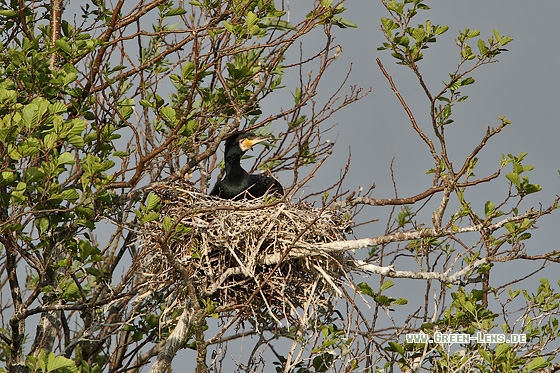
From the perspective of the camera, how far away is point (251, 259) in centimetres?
659

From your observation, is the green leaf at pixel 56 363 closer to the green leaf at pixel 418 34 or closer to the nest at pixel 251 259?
the nest at pixel 251 259

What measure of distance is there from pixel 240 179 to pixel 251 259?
5.00 ft

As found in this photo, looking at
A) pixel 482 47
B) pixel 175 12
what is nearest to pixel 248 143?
pixel 175 12

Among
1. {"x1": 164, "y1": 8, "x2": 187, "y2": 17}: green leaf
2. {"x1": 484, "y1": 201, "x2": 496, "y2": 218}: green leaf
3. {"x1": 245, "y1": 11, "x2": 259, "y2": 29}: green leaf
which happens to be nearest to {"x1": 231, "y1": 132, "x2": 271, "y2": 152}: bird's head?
{"x1": 164, "y1": 8, "x2": 187, "y2": 17}: green leaf

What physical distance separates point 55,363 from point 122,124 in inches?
87.9

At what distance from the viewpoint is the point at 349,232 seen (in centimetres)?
742

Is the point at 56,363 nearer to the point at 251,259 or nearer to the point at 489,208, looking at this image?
the point at 251,259

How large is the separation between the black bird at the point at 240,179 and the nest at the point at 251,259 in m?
0.75

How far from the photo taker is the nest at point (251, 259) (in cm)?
664

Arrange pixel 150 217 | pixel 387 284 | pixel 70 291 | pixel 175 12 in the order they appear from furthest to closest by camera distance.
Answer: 1. pixel 175 12
2. pixel 70 291
3. pixel 387 284
4. pixel 150 217

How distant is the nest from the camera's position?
6.64 metres

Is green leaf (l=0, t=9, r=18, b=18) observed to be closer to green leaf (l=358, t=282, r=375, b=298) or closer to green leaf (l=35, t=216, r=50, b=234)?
green leaf (l=35, t=216, r=50, b=234)

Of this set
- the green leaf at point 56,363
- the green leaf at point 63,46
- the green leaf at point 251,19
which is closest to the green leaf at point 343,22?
the green leaf at point 251,19

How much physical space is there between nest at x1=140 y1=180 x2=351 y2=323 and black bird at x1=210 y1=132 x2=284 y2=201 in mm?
754
